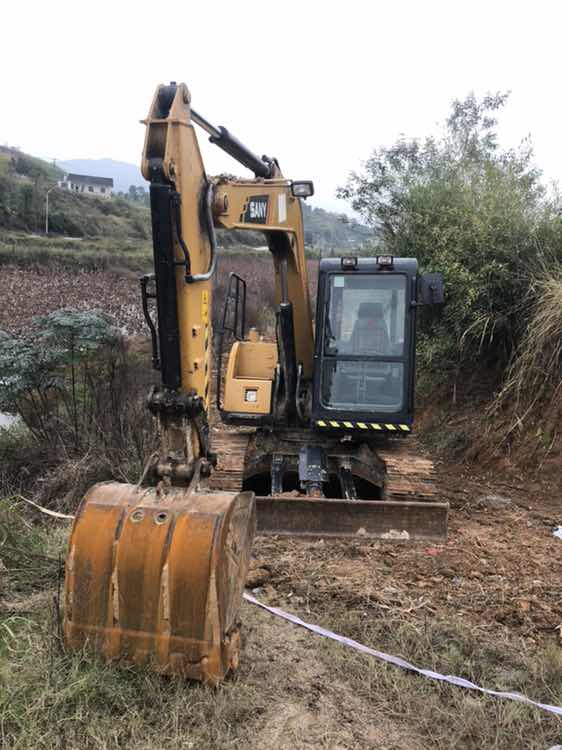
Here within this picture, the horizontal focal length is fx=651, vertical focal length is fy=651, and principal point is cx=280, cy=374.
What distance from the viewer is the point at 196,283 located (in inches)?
143

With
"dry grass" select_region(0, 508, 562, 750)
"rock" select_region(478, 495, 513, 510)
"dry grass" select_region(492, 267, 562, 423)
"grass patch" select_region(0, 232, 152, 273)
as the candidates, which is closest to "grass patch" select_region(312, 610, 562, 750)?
"dry grass" select_region(0, 508, 562, 750)

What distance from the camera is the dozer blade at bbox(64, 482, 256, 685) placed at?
2980 millimetres

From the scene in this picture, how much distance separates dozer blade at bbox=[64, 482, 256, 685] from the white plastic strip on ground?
0.76 metres

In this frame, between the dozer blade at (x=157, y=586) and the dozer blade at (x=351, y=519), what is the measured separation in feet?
6.77

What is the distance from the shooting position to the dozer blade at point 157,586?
2980mm

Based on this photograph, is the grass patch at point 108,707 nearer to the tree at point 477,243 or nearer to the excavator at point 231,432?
the excavator at point 231,432

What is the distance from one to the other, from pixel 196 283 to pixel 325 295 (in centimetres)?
268

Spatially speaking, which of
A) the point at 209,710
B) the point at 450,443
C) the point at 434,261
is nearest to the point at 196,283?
the point at 209,710

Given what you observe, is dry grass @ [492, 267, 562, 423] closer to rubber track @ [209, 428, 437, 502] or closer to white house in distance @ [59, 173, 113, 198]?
rubber track @ [209, 428, 437, 502]

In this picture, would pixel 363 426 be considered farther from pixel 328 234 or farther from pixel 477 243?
pixel 328 234

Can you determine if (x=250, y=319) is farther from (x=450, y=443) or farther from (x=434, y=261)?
(x=450, y=443)

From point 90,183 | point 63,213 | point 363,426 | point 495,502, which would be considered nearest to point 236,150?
point 363,426

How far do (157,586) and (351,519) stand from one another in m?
2.56

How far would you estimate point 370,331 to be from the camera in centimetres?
616
